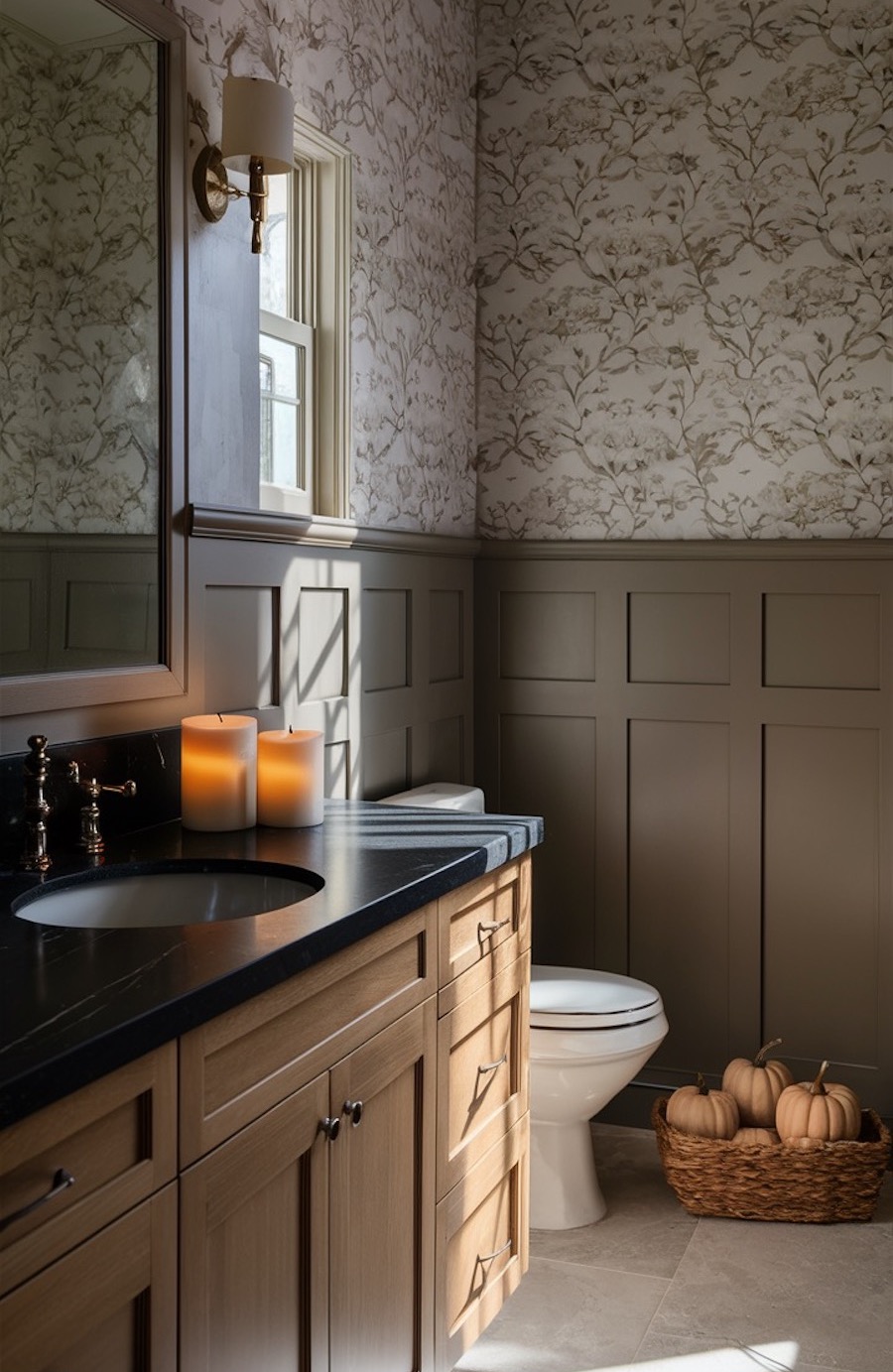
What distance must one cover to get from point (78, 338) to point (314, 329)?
3.01 ft

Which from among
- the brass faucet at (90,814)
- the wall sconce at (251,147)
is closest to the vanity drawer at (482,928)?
the brass faucet at (90,814)

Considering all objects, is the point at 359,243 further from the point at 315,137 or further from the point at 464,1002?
the point at 464,1002

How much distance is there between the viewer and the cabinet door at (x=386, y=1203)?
165 cm

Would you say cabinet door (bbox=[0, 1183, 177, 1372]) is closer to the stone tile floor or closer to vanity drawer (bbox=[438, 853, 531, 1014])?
vanity drawer (bbox=[438, 853, 531, 1014])

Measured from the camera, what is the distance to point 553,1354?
238 centimetres

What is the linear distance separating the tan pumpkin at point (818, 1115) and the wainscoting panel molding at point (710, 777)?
0.36 metres

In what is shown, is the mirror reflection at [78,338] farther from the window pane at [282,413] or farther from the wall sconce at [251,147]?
the window pane at [282,413]

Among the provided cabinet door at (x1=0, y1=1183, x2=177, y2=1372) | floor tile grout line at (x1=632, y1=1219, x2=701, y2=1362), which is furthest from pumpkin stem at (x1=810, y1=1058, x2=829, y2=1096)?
cabinet door at (x1=0, y1=1183, x2=177, y2=1372)

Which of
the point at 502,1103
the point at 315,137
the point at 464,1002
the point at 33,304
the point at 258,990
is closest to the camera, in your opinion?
the point at 258,990

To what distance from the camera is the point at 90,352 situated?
2.04 metres

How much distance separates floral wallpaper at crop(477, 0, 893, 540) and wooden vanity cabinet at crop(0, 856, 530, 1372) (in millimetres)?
1470

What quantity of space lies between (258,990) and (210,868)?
55 centimetres

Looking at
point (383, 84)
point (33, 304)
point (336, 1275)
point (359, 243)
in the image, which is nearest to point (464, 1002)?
point (336, 1275)

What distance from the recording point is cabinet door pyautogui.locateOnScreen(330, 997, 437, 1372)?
1654mm
